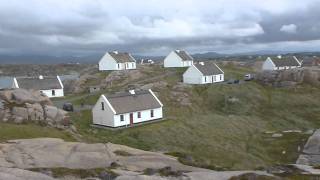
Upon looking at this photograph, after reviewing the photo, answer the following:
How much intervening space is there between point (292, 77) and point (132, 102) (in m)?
57.5

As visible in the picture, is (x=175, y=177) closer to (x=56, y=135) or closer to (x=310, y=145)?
(x=56, y=135)

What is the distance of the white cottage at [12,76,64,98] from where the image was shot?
119 meters

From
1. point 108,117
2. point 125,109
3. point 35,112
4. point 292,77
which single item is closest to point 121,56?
point 292,77

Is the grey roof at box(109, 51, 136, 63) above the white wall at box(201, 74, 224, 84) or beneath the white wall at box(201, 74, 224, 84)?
above

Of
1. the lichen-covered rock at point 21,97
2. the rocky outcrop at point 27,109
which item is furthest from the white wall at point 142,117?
the lichen-covered rock at point 21,97

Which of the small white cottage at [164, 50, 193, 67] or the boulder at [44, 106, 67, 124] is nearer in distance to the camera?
the boulder at [44, 106, 67, 124]

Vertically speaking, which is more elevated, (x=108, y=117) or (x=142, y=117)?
(x=108, y=117)

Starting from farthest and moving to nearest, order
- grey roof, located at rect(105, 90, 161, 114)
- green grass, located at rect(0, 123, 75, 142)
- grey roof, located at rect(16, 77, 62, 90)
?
1. grey roof, located at rect(16, 77, 62, 90)
2. grey roof, located at rect(105, 90, 161, 114)
3. green grass, located at rect(0, 123, 75, 142)

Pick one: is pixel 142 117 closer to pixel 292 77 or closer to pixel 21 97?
pixel 21 97

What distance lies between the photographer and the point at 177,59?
15888cm

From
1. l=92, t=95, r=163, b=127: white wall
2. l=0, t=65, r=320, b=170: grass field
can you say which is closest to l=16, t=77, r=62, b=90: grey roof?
l=0, t=65, r=320, b=170: grass field

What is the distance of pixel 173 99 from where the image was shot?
110812 mm

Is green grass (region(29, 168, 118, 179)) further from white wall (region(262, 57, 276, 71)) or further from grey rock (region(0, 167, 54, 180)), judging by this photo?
white wall (region(262, 57, 276, 71))

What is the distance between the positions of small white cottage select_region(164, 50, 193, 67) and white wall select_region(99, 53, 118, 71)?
64.0ft
